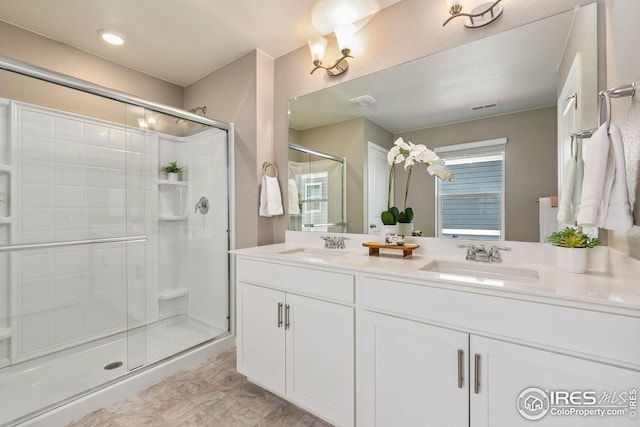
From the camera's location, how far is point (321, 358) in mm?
1376

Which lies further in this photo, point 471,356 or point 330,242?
point 330,242

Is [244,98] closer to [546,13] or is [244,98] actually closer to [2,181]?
[2,181]

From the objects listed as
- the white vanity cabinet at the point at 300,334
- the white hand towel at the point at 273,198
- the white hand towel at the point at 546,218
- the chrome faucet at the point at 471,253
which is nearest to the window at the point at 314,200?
the white hand towel at the point at 273,198

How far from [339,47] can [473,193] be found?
1.27m

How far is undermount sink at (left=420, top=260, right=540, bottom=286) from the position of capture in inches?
46.6

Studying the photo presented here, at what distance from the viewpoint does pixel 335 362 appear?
4.36ft

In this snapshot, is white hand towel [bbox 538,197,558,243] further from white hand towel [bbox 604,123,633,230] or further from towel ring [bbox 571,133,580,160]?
white hand towel [bbox 604,123,633,230]

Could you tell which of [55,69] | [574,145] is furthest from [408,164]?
[55,69]

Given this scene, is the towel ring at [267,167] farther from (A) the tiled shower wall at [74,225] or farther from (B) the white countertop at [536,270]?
(A) the tiled shower wall at [74,225]

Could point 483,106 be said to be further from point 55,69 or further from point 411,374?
point 55,69

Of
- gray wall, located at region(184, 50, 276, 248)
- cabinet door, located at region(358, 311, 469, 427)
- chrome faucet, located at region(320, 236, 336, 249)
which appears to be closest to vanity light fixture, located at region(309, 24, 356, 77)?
gray wall, located at region(184, 50, 276, 248)

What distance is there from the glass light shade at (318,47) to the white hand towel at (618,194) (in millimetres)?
1623

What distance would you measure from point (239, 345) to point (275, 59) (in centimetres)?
224

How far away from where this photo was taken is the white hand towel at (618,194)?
90cm
